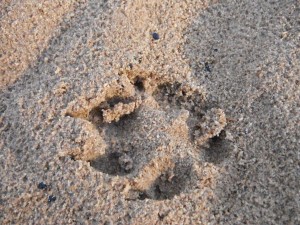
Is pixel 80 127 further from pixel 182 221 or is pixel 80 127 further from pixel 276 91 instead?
pixel 276 91

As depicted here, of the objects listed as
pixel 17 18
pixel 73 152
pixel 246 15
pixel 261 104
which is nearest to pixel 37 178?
pixel 73 152

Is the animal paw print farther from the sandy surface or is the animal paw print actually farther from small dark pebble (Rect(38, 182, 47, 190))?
small dark pebble (Rect(38, 182, 47, 190))

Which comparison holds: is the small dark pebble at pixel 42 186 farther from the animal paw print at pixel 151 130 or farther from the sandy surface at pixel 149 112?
the animal paw print at pixel 151 130

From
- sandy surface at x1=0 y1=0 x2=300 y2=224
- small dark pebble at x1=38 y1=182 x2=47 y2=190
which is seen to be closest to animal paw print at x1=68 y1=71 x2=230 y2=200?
sandy surface at x1=0 y1=0 x2=300 y2=224

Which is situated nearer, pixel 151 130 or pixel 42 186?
pixel 42 186

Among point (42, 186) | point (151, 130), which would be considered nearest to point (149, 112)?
point (151, 130)

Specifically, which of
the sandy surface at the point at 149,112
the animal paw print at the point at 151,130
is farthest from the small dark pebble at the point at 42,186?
the animal paw print at the point at 151,130

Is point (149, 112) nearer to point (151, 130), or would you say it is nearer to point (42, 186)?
point (151, 130)
